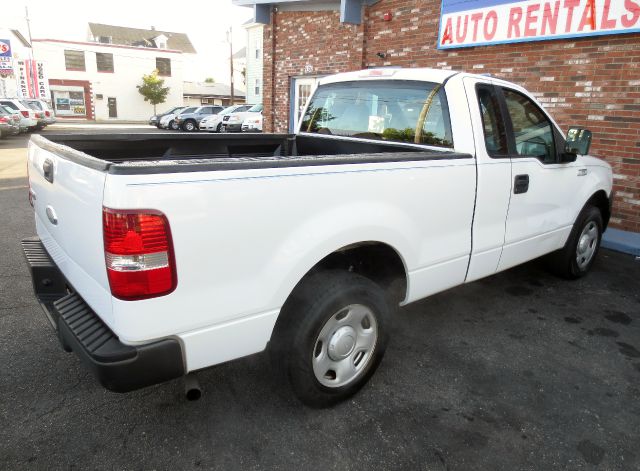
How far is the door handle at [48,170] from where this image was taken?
2.42 m

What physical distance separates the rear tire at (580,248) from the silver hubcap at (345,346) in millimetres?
2795

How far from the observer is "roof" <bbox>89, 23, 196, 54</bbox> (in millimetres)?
52438

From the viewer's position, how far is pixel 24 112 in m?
21.6

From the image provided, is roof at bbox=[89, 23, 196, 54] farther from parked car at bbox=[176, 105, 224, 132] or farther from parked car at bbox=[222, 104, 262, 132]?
parked car at bbox=[222, 104, 262, 132]

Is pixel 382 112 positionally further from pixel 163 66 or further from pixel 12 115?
pixel 163 66

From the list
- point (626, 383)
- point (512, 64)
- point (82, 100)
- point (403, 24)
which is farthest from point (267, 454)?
point (82, 100)

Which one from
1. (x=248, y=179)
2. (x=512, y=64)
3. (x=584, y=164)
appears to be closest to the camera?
(x=248, y=179)

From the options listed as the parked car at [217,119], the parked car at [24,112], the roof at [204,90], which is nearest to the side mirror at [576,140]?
the parked car at [24,112]

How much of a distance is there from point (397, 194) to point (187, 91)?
57.1 m

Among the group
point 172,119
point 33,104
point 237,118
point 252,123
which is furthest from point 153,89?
point 252,123

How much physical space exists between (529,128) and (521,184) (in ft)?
1.91

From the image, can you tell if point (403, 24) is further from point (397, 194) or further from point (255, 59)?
point (255, 59)

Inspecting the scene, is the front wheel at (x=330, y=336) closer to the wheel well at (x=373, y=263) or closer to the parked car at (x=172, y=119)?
the wheel well at (x=373, y=263)

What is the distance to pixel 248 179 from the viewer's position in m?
2.03
